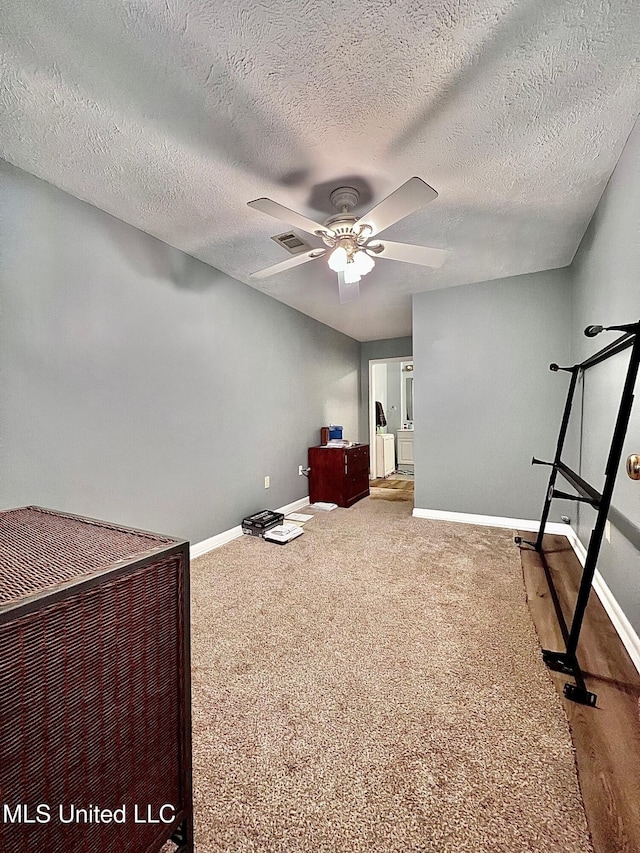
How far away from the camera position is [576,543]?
2992 millimetres

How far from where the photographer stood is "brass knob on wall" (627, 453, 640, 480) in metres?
1.58

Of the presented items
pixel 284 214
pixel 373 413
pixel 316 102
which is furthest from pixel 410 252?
pixel 373 413

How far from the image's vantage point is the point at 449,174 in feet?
6.62

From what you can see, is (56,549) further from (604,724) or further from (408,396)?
(408,396)

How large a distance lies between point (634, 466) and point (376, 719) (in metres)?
1.45

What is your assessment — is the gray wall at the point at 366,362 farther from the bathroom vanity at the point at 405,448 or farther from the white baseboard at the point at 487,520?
the white baseboard at the point at 487,520

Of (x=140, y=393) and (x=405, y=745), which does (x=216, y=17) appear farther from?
(x=405, y=745)

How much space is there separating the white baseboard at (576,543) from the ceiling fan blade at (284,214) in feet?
8.09

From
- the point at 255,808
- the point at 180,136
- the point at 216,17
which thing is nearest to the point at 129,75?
the point at 180,136

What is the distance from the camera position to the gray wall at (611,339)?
1.73 meters

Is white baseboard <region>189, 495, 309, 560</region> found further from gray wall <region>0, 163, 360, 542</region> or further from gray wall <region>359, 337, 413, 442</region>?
gray wall <region>359, 337, 413, 442</region>

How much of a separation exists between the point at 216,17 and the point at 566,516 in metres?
3.92

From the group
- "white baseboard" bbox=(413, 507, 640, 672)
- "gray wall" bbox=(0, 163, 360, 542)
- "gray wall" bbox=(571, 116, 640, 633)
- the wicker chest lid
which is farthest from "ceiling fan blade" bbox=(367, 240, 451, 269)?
"white baseboard" bbox=(413, 507, 640, 672)

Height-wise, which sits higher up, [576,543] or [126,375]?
[126,375]
